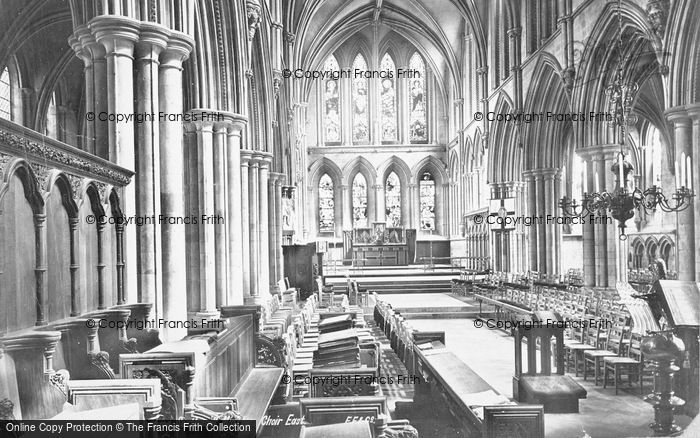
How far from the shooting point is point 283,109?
21.4 metres

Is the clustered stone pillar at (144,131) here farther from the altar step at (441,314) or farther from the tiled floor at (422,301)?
the tiled floor at (422,301)

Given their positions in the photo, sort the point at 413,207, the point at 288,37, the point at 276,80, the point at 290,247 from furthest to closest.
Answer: the point at 413,207, the point at 288,37, the point at 290,247, the point at 276,80

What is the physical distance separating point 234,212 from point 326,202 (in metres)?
24.7

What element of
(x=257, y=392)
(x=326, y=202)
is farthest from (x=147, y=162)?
(x=326, y=202)

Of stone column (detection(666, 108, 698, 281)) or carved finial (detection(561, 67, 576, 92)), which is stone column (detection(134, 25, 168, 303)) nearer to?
stone column (detection(666, 108, 698, 281))

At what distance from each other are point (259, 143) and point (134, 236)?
8.64 meters

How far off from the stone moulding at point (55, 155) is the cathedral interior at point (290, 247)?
0.07ft

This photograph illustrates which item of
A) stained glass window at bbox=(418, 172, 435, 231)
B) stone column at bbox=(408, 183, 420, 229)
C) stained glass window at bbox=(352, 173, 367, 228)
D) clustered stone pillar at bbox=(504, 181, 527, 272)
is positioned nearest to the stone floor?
clustered stone pillar at bbox=(504, 181, 527, 272)

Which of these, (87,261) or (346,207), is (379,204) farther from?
(87,261)

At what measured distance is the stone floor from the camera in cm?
607

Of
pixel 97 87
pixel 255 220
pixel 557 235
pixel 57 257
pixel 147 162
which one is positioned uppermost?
pixel 97 87

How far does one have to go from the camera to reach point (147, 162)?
6539 millimetres

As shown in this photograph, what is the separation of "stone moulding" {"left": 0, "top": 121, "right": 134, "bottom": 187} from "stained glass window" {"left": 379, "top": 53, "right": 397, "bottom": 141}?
102ft

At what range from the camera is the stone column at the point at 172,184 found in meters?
7.04
